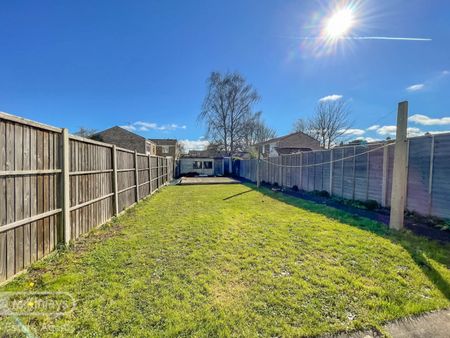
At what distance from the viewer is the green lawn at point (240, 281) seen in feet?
5.62

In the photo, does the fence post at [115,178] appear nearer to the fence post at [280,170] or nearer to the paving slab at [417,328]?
the paving slab at [417,328]

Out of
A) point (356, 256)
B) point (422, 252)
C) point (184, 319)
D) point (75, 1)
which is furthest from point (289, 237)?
point (75, 1)

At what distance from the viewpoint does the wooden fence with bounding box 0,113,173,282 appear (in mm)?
2295

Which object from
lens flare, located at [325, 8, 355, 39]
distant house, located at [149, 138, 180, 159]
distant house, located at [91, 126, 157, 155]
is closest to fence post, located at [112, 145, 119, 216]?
lens flare, located at [325, 8, 355, 39]

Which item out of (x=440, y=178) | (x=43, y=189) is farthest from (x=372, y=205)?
(x=43, y=189)

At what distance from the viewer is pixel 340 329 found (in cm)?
166

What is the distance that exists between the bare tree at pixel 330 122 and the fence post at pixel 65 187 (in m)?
Result: 30.8

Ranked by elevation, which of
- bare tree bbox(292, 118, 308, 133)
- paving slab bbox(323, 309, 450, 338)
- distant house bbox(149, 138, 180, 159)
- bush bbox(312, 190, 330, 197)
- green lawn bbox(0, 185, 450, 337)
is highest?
bare tree bbox(292, 118, 308, 133)

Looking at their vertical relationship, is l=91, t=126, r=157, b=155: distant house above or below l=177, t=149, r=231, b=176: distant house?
above

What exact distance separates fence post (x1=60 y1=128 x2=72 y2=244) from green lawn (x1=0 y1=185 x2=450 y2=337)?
0.36 meters

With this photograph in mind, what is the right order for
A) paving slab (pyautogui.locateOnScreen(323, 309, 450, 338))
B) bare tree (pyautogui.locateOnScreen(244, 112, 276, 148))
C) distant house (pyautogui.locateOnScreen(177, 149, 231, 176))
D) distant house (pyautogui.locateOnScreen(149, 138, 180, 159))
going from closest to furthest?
paving slab (pyautogui.locateOnScreen(323, 309, 450, 338)) → distant house (pyautogui.locateOnScreen(177, 149, 231, 176)) → bare tree (pyautogui.locateOnScreen(244, 112, 276, 148)) → distant house (pyautogui.locateOnScreen(149, 138, 180, 159))

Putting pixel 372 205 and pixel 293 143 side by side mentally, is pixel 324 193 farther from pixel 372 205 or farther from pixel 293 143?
pixel 293 143

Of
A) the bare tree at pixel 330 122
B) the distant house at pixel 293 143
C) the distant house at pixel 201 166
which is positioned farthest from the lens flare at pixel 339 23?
the bare tree at pixel 330 122

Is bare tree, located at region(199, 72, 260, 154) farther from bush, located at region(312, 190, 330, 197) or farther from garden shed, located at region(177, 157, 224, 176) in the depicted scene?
bush, located at region(312, 190, 330, 197)
